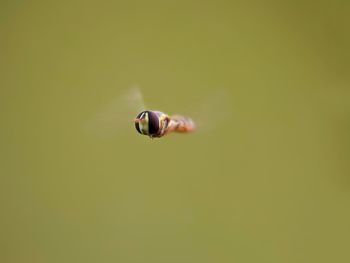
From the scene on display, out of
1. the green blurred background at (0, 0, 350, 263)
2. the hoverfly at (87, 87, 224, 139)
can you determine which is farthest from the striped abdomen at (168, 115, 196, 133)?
the green blurred background at (0, 0, 350, 263)

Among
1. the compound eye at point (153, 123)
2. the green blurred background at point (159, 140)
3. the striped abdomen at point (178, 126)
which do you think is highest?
the green blurred background at point (159, 140)

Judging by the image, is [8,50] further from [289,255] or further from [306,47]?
[289,255]

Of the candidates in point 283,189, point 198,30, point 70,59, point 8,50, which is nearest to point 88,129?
point 70,59

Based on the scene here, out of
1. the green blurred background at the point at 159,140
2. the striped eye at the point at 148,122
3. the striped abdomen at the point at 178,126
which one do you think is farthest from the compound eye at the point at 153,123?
the green blurred background at the point at 159,140

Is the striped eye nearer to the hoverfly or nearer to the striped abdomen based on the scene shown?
the hoverfly

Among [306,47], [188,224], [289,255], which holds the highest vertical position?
[306,47]

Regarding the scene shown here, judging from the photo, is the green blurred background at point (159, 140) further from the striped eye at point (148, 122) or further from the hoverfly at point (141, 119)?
the striped eye at point (148, 122)

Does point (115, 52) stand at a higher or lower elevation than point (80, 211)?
higher
